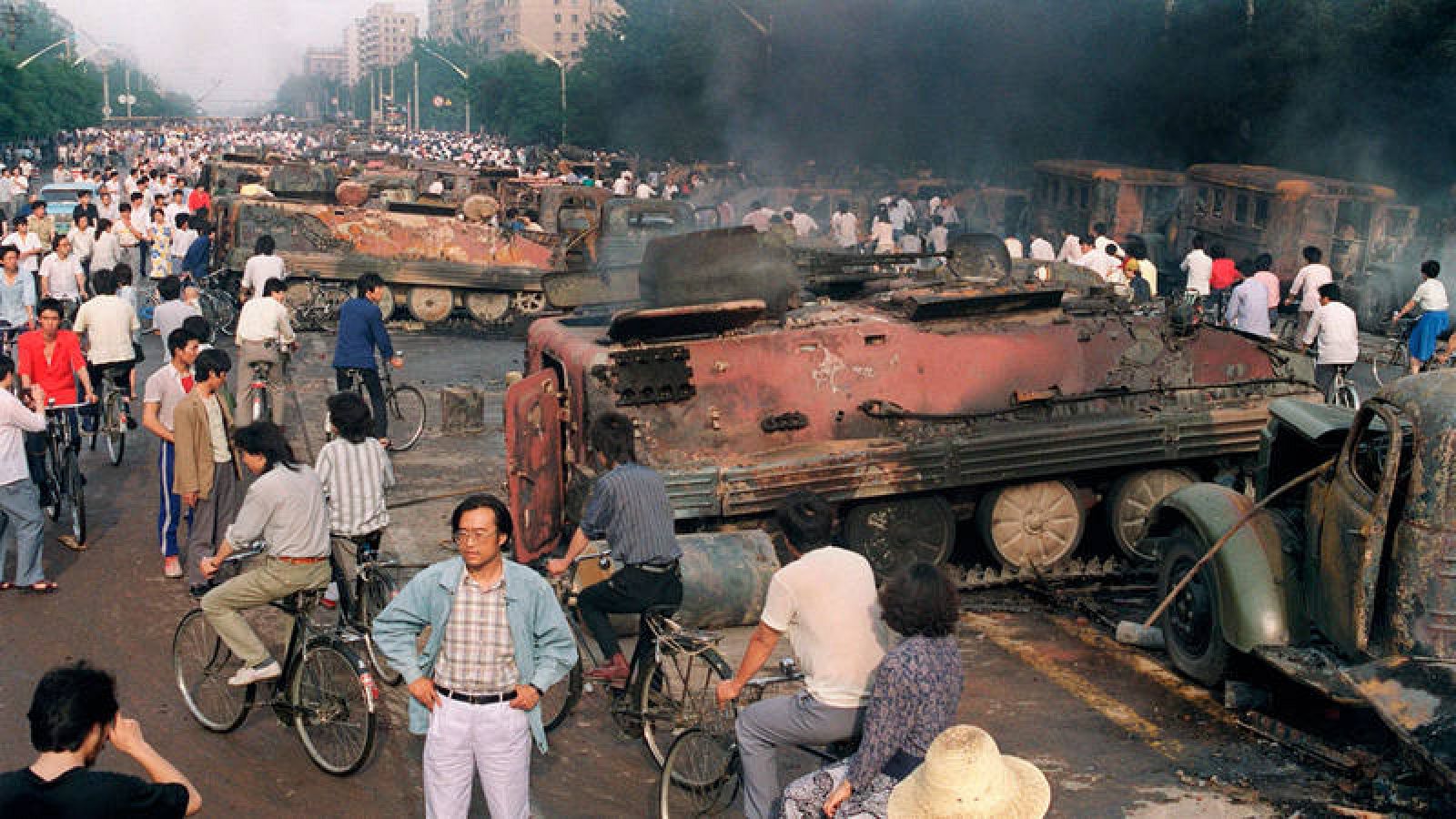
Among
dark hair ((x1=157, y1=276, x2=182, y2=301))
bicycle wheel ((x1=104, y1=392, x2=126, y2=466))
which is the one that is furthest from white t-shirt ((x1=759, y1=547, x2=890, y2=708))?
dark hair ((x1=157, y1=276, x2=182, y2=301))

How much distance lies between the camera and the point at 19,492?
10312 millimetres

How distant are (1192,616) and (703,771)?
11.9 ft

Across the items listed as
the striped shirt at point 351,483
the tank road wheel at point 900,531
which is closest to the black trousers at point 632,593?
the striped shirt at point 351,483

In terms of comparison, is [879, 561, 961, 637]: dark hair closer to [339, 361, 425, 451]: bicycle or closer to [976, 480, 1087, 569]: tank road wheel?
[976, 480, 1087, 569]: tank road wheel

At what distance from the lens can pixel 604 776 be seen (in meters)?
7.82

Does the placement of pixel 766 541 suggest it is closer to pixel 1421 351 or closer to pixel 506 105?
pixel 1421 351

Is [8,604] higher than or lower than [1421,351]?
lower

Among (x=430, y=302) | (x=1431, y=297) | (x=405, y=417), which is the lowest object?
(x=405, y=417)

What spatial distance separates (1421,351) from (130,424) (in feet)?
43.7

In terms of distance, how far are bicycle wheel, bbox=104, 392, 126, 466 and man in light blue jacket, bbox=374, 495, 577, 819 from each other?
378 inches

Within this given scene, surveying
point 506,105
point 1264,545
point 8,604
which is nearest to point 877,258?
point 1264,545

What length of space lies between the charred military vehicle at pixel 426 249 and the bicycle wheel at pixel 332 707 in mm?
15442

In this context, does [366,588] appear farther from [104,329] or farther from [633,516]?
[104,329]

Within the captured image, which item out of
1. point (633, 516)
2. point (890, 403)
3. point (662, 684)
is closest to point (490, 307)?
point (890, 403)
